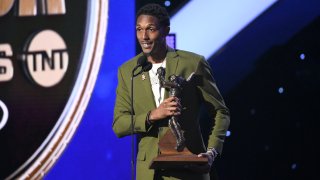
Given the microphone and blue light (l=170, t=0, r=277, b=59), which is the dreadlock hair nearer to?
the microphone

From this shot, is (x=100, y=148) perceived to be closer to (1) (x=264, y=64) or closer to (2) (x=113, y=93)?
(2) (x=113, y=93)

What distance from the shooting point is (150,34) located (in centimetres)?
280

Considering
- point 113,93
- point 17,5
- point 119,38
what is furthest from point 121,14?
point 17,5

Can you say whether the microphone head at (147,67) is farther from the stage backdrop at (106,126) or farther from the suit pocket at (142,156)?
the stage backdrop at (106,126)

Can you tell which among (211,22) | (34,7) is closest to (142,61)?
(211,22)

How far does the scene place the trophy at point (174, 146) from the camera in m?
2.54

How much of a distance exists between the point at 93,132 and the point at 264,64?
123 centimetres

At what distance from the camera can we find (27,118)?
4.08 meters

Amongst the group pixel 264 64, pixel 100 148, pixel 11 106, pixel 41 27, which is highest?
pixel 41 27

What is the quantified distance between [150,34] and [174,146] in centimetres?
57

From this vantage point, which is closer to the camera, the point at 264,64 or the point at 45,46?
the point at 264,64

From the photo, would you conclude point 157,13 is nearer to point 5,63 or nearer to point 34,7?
point 34,7

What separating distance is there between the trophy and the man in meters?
0.06

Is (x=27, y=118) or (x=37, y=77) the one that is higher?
(x=37, y=77)
